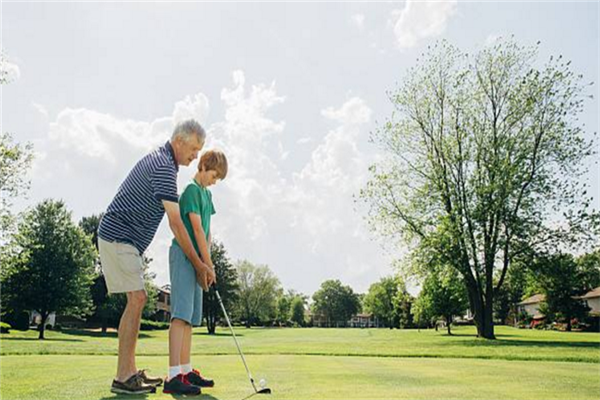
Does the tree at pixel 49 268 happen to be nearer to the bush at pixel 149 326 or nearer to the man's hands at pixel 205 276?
the bush at pixel 149 326

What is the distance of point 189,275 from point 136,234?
0.58m

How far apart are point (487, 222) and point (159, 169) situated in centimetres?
2470

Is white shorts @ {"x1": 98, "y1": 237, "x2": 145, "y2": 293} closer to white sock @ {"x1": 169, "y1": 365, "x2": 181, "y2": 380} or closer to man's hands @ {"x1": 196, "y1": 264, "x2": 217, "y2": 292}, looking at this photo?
man's hands @ {"x1": 196, "y1": 264, "x2": 217, "y2": 292}

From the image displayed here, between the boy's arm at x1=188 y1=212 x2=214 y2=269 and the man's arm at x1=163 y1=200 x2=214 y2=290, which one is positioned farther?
the boy's arm at x1=188 y1=212 x2=214 y2=269

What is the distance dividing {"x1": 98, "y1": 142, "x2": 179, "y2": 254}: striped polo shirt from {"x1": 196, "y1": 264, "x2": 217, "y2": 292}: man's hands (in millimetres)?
573

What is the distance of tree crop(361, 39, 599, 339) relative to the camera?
2547cm

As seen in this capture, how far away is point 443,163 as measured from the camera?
89.1ft

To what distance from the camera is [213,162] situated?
4582 mm

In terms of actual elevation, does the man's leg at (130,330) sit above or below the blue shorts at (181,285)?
below

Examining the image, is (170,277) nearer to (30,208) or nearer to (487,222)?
(487,222)

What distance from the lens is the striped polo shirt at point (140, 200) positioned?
13.5 feet

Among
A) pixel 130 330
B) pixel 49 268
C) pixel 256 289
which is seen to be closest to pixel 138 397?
pixel 130 330

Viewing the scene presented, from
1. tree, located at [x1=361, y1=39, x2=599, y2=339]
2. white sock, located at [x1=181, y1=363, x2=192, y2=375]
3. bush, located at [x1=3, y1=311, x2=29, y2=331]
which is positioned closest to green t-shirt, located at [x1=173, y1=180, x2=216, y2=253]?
white sock, located at [x1=181, y1=363, x2=192, y2=375]

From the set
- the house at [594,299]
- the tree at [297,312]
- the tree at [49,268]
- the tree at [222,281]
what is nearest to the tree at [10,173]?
the tree at [49,268]
